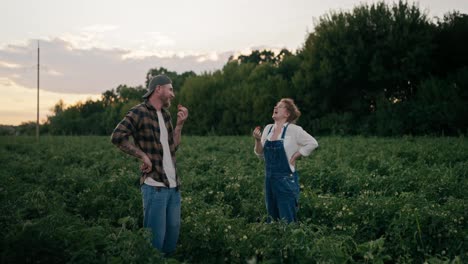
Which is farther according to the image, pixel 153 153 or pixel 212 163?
pixel 212 163

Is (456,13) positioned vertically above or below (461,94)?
above

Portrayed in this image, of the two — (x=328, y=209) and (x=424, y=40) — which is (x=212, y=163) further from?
(x=424, y=40)

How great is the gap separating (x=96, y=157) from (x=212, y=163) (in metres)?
6.07

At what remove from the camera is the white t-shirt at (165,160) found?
4.52 meters

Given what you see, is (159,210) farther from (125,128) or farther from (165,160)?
(125,128)

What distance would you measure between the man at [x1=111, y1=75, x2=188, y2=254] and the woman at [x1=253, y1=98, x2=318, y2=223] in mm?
1262

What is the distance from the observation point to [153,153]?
15.0 ft

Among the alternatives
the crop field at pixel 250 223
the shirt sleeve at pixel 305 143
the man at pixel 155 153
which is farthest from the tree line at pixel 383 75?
the man at pixel 155 153

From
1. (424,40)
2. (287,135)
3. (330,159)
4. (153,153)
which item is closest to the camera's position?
(153,153)

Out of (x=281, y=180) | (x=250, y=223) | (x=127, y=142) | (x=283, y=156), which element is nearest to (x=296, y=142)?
(x=283, y=156)

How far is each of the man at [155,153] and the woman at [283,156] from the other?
1262mm

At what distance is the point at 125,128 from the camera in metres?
4.47

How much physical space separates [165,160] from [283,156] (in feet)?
5.19

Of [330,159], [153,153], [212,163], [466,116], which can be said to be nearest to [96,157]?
[212,163]
